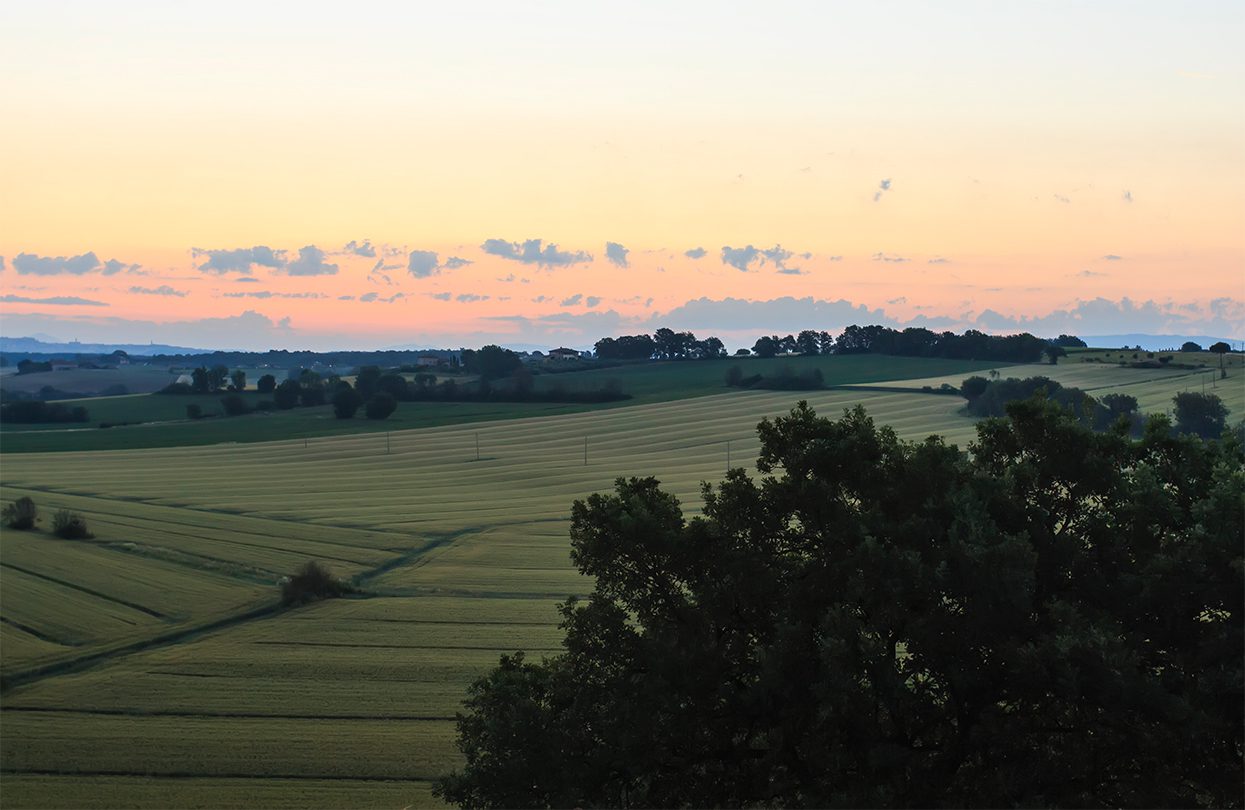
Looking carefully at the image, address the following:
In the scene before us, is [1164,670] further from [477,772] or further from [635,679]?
[477,772]

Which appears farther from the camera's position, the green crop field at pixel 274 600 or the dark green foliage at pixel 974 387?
the dark green foliage at pixel 974 387

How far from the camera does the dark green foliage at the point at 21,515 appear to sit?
255ft

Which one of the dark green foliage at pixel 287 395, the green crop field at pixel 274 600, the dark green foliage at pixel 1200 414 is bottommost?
the green crop field at pixel 274 600

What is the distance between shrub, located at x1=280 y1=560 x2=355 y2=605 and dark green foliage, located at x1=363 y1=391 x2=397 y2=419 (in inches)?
3495

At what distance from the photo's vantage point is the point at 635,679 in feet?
74.3

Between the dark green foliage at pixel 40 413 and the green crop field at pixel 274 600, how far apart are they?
2937 cm

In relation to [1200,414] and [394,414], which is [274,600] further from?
[394,414]

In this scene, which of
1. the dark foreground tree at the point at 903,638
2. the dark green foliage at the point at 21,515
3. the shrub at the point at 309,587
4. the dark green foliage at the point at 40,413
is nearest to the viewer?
the dark foreground tree at the point at 903,638

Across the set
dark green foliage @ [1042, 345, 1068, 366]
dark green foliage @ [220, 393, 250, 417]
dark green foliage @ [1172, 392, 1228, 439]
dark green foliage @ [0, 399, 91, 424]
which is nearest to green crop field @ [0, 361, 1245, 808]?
dark green foliage @ [1172, 392, 1228, 439]

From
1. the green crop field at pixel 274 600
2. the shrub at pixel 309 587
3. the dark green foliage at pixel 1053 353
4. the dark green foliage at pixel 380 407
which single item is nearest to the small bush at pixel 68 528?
the green crop field at pixel 274 600

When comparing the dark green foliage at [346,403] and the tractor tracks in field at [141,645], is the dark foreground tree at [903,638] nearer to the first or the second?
the tractor tracks in field at [141,645]

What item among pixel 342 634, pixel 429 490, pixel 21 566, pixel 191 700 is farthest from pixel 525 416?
pixel 191 700

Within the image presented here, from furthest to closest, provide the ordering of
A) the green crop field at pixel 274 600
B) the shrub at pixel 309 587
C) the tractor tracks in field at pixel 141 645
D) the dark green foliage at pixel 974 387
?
the dark green foliage at pixel 974 387 → the shrub at pixel 309 587 → the tractor tracks in field at pixel 141 645 → the green crop field at pixel 274 600

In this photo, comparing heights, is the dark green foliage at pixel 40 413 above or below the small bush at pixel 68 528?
above
